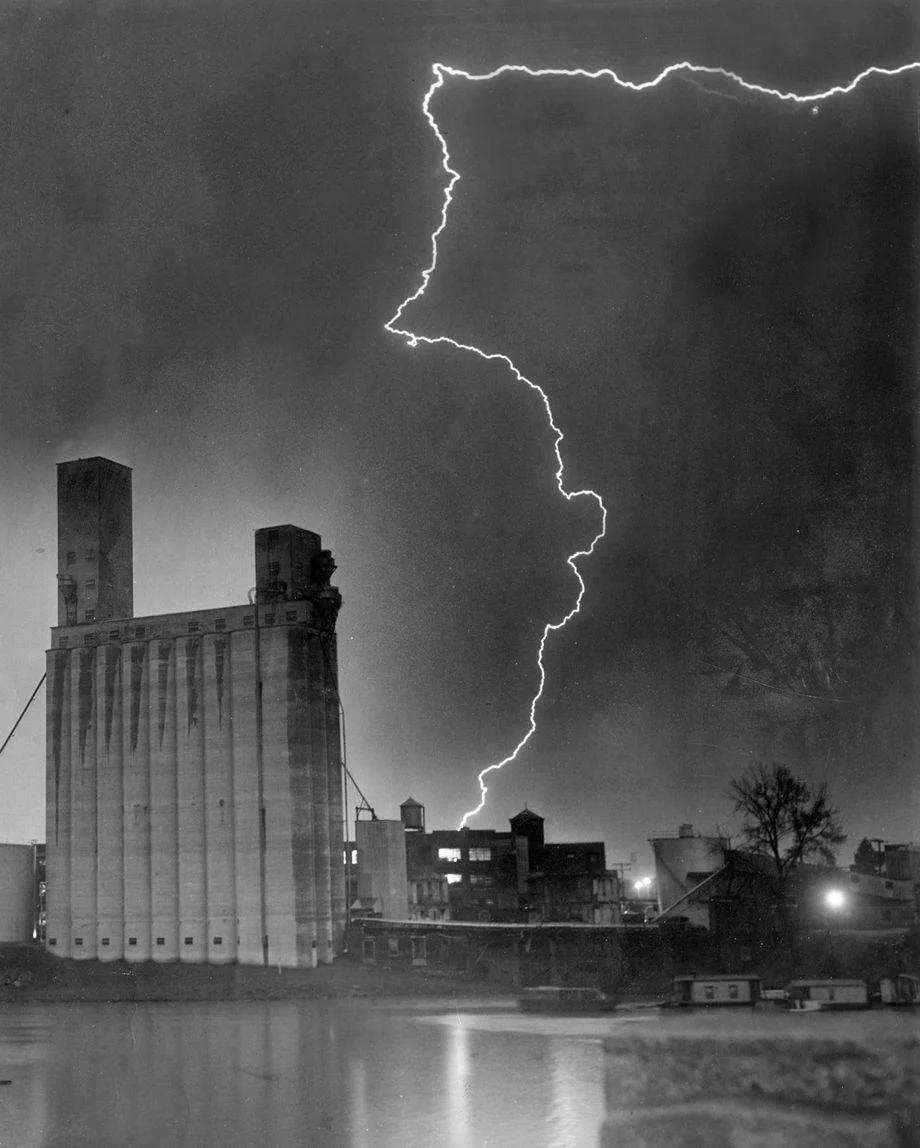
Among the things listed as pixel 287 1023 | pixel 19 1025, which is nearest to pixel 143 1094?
pixel 287 1023

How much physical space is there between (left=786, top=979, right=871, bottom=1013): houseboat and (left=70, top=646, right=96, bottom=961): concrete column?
98.3 feet

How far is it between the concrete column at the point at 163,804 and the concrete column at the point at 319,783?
5446 millimetres

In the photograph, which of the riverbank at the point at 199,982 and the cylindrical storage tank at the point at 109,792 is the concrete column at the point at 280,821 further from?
the cylindrical storage tank at the point at 109,792

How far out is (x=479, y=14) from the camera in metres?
17.9

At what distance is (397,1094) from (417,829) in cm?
5120

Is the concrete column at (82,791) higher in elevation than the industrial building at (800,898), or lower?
higher

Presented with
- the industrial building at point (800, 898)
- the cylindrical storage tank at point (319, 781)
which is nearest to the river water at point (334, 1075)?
the cylindrical storage tank at point (319, 781)

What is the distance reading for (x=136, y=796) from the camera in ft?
158

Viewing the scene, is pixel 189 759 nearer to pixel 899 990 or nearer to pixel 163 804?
pixel 163 804

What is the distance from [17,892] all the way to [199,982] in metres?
11.5

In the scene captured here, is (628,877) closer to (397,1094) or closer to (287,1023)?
(287,1023)

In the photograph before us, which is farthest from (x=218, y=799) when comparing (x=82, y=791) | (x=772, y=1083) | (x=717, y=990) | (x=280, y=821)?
(x=772, y=1083)

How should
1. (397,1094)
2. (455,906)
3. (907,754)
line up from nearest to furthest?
(397,1094) → (907,754) → (455,906)

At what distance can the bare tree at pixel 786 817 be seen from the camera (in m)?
43.6
